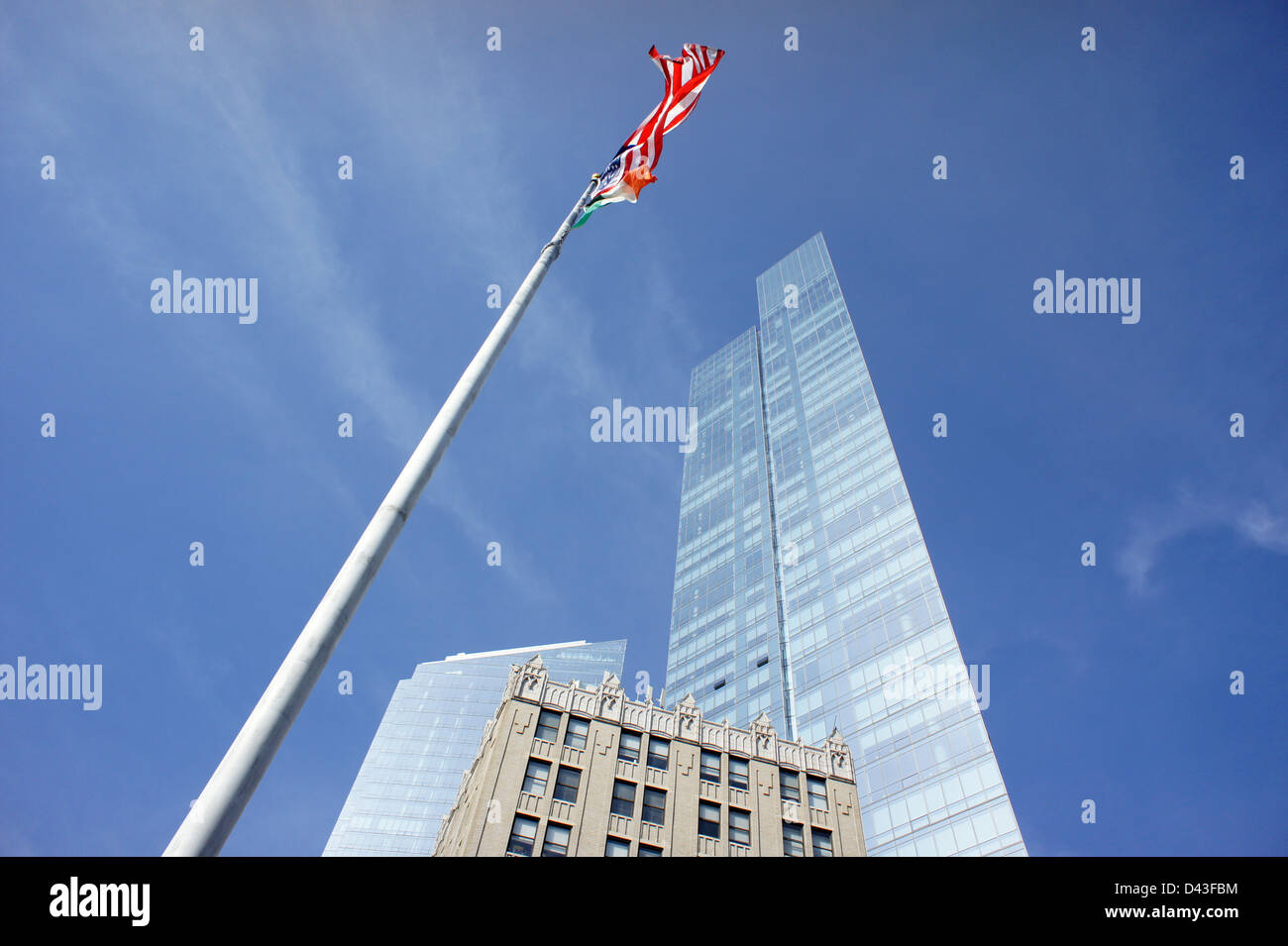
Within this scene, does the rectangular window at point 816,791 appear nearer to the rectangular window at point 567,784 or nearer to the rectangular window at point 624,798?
the rectangular window at point 624,798

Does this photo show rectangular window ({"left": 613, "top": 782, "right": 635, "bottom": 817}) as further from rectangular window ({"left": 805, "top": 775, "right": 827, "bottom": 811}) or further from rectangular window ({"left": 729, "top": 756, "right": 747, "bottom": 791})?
rectangular window ({"left": 805, "top": 775, "right": 827, "bottom": 811})

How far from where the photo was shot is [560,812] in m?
42.2

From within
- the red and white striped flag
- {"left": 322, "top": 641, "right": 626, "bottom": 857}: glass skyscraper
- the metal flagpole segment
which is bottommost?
{"left": 322, "top": 641, "right": 626, "bottom": 857}: glass skyscraper

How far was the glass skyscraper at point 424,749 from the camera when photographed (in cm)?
12638

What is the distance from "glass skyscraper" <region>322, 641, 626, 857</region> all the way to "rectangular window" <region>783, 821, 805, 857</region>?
81165 millimetres

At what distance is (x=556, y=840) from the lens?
41.2 meters

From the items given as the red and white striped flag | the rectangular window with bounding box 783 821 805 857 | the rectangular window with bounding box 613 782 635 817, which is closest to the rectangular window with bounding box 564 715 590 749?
the rectangular window with bounding box 613 782 635 817

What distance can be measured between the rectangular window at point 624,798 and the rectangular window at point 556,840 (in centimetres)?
343

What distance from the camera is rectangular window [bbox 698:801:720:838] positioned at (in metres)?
44.3

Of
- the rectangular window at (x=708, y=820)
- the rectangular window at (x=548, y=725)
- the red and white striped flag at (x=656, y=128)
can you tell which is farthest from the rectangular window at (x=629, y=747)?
the red and white striped flag at (x=656, y=128)
